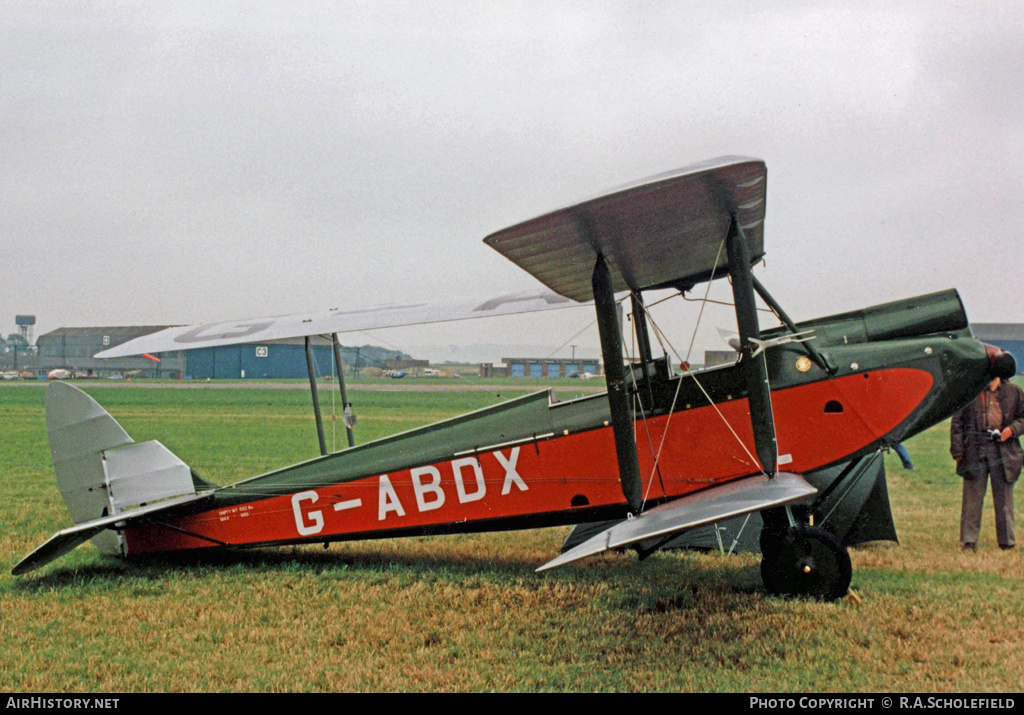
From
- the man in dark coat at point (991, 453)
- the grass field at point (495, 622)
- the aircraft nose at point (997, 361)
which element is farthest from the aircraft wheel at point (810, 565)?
the man in dark coat at point (991, 453)

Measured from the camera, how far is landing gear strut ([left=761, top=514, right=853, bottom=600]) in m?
5.07

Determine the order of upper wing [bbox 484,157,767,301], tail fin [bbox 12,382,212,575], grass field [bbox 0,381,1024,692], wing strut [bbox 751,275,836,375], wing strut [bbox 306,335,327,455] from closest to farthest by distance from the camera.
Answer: grass field [bbox 0,381,1024,692] < upper wing [bbox 484,157,767,301] < wing strut [bbox 751,275,836,375] < tail fin [bbox 12,382,212,575] < wing strut [bbox 306,335,327,455]

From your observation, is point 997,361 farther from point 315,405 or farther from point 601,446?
point 315,405

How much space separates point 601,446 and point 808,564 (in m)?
1.64

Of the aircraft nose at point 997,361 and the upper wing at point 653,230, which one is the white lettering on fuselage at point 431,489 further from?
the aircraft nose at point 997,361

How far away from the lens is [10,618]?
503cm

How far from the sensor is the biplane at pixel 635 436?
4.87 meters

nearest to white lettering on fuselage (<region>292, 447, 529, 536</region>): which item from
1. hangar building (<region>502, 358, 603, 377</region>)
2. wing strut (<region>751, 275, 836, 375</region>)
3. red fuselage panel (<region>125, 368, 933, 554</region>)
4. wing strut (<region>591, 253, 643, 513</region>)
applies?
red fuselage panel (<region>125, 368, 933, 554</region>)

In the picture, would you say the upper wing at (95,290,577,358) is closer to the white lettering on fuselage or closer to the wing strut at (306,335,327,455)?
the wing strut at (306,335,327,455)

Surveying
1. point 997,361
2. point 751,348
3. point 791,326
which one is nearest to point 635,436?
point 751,348

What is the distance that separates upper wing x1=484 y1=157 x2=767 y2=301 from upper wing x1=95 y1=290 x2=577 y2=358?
45.8 inches

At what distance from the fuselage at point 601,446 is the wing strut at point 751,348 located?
42 centimetres

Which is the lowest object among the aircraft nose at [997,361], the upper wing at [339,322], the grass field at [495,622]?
the grass field at [495,622]

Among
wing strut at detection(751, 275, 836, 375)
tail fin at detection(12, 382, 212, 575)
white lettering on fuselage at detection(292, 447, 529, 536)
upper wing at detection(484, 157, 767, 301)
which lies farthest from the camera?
tail fin at detection(12, 382, 212, 575)
